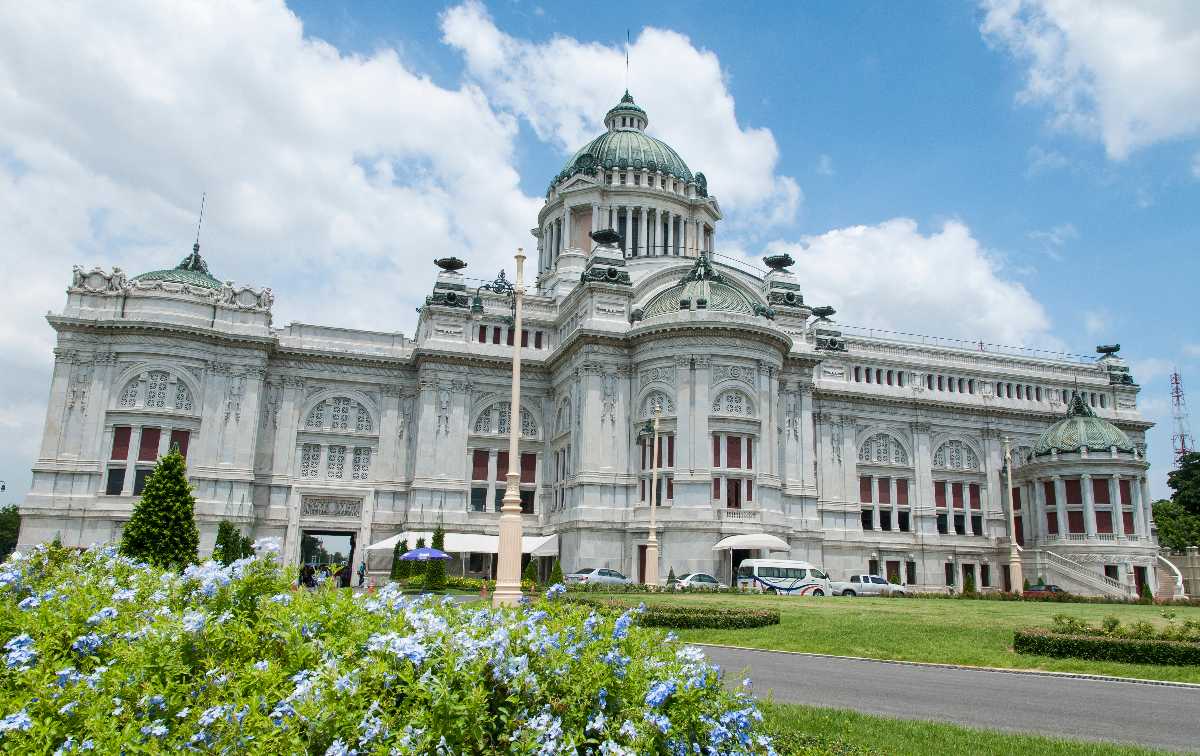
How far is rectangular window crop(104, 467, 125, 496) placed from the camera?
2140 inches

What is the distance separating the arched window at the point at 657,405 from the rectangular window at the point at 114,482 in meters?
33.9

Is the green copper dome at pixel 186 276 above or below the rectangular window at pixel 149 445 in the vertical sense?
above

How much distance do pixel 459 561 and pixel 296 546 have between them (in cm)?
1127

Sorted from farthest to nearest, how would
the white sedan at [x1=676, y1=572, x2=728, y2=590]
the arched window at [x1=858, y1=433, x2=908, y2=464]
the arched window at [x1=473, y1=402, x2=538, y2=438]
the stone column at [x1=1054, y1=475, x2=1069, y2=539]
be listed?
the arched window at [x1=858, y1=433, x2=908, y2=464] < the stone column at [x1=1054, y1=475, x2=1069, y2=539] < the arched window at [x1=473, y1=402, x2=538, y2=438] < the white sedan at [x1=676, y1=572, x2=728, y2=590]

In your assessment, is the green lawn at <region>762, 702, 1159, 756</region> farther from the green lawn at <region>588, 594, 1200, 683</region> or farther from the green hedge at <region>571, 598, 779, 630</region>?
the green hedge at <region>571, 598, 779, 630</region>

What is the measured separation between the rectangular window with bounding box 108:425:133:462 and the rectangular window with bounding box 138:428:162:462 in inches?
30.4

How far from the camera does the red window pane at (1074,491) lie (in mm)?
64938

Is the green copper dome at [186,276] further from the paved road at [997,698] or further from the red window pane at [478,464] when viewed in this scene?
the paved road at [997,698]

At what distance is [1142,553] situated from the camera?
62438 millimetres

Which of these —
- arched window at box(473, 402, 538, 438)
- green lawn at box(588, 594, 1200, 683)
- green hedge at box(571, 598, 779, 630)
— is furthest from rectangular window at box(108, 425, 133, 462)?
green hedge at box(571, 598, 779, 630)

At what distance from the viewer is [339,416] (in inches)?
2448

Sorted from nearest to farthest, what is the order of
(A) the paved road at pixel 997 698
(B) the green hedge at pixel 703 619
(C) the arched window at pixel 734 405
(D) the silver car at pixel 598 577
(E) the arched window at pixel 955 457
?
(A) the paved road at pixel 997 698
(B) the green hedge at pixel 703 619
(D) the silver car at pixel 598 577
(C) the arched window at pixel 734 405
(E) the arched window at pixel 955 457

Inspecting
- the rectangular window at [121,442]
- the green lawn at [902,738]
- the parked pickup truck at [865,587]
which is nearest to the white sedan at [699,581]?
the parked pickup truck at [865,587]

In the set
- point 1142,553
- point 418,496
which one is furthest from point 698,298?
point 1142,553
